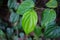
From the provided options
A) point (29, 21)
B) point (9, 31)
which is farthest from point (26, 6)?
point (9, 31)

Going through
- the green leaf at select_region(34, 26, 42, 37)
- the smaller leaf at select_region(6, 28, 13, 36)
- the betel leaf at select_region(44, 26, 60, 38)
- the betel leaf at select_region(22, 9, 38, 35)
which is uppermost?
the betel leaf at select_region(22, 9, 38, 35)

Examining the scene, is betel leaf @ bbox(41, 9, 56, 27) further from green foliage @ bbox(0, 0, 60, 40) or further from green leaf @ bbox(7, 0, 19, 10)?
green leaf @ bbox(7, 0, 19, 10)

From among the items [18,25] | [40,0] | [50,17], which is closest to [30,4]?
[50,17]

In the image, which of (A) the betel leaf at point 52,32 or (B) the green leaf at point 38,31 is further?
(B) the green leaf at point 38,31

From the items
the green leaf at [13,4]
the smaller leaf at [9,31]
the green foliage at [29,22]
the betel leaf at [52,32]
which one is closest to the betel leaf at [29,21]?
the green foliage at [29,22]

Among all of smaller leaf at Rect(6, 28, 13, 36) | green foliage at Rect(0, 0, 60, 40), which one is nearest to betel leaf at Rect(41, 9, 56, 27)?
green foliage at Rect(0, 0, 60, 40)

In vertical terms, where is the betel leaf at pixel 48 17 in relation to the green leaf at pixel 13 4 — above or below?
below

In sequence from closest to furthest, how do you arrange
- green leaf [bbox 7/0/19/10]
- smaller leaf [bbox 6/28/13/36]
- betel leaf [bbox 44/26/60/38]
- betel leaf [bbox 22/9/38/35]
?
betel leaf [bbox 22/9/38/35]
betel leaf [bbox 44/26/60/38]
green leaf [bbox 7/0/19/10]
smaller leaf [bbox 6/28/13/36]

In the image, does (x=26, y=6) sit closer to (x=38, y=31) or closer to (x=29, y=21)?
(x=29, y=21)

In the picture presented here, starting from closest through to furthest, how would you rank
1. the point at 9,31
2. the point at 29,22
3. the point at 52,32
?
the point at 29,22 < the point at 52,32 < the point at 9,31

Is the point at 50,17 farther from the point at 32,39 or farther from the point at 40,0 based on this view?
the point at 32,39

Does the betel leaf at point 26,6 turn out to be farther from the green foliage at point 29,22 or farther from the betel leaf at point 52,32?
the betel leaf at point 52,32
